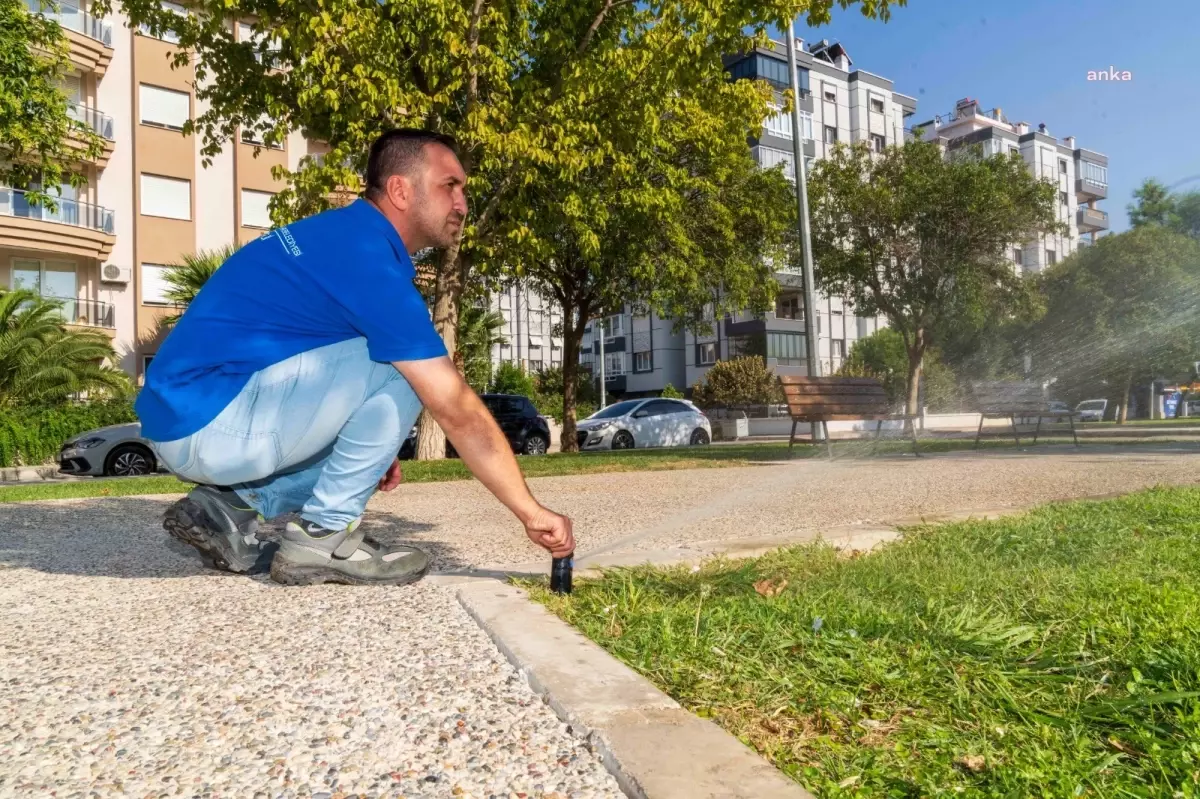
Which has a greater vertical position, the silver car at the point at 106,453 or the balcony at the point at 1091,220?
the balcony at the point at 1091,220

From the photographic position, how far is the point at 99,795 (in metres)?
1.52

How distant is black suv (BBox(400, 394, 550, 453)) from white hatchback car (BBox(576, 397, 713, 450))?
3.21 ft

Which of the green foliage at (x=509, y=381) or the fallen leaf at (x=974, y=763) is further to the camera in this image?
the green foliage at (x=509, y=381)

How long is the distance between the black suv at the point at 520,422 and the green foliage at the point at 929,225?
10960mm

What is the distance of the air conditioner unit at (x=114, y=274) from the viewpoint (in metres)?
25.6

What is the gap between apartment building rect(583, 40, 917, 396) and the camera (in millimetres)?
49531

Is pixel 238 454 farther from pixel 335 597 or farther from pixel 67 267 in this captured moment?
pixel 67 267

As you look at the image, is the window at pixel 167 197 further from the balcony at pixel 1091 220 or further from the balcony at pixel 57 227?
the balcony at pixel 1091 220

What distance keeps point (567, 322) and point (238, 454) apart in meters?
16.6

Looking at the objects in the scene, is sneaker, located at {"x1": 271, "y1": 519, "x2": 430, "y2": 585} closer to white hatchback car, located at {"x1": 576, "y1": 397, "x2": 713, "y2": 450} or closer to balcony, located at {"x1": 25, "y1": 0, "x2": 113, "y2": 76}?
white hatchback car, located at {"x1": 576, "y1": 397, "x2": 713, "y2": 450}

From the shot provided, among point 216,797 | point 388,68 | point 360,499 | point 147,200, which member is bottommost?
point 216,797

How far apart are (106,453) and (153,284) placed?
512 inches

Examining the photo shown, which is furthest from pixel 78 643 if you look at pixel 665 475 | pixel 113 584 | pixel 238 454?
pixel 665 475

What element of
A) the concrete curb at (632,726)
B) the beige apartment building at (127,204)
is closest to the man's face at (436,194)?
the concrete curb at (632,726)
